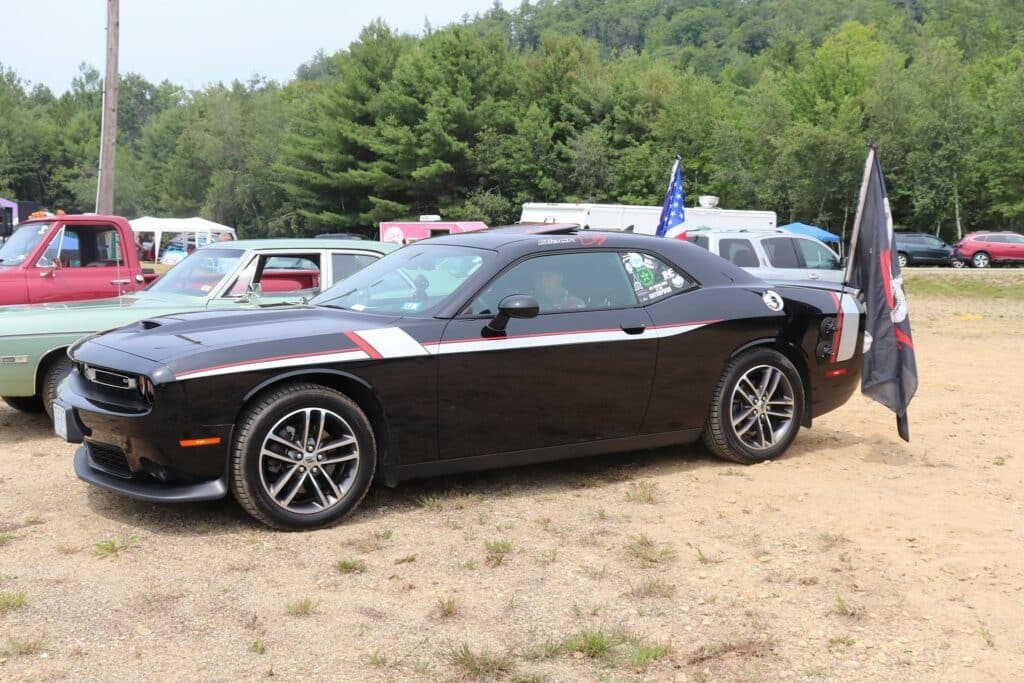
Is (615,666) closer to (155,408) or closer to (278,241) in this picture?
(155,408)

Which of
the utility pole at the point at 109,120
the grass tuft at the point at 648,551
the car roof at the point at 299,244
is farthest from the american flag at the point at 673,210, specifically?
the grass tuft at the point at 648,551

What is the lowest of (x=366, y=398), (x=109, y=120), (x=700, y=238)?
(x=366, y=398)

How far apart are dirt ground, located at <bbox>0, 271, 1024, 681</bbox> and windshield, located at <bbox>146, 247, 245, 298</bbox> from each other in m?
2.26

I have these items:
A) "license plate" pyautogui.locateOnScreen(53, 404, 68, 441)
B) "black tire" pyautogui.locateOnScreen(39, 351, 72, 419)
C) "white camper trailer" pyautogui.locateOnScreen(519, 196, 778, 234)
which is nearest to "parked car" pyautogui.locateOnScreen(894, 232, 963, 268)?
"white camper trailer" pyautogui.locateOnScreen(519, 196, 778, 234)

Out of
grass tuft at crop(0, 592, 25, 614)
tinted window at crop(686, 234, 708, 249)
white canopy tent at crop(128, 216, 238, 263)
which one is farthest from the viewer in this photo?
white canopy tent at crop(128, 216, 238, 263)

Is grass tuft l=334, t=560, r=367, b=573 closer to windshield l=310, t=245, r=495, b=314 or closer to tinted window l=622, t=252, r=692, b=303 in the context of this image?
windshield l=310, t=245, r=495, b=314

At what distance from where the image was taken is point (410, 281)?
6.23m

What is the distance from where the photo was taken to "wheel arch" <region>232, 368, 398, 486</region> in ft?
17.6

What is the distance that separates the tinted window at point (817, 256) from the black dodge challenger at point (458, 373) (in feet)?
30.6

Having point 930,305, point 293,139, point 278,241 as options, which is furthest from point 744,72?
point 278,241

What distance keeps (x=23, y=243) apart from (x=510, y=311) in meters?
6.57

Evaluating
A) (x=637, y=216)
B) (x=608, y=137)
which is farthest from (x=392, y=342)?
(x=608, y=137)

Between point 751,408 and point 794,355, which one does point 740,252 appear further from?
point 751,408

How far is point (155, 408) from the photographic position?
5.05 meters
